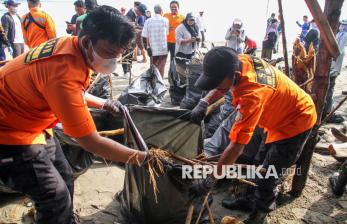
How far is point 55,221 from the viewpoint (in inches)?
74.4

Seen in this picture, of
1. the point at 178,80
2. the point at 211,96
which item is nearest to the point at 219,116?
the point at 211,96

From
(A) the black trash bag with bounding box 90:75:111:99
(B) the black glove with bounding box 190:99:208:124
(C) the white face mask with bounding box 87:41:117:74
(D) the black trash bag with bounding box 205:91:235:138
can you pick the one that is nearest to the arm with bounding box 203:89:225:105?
(B) the black glove with bounding box 190:99:208:124

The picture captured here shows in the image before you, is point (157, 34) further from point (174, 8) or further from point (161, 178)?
point (161, 178)

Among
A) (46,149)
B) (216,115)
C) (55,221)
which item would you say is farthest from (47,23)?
(55,221)

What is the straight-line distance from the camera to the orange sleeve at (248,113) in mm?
1787

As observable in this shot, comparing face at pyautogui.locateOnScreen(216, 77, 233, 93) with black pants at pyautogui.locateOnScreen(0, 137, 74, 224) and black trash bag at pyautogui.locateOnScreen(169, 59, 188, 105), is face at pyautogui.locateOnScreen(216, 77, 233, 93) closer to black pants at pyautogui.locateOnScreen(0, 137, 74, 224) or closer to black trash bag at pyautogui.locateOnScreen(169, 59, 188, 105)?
black pants at pyautogui.locateOnScreen(0, 137, 74, 224)

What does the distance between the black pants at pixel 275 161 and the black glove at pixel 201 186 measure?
69 centimetres

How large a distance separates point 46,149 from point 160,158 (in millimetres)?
766

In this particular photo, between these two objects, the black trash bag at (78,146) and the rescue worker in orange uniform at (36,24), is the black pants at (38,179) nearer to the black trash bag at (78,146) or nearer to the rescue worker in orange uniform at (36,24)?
the black trash bag at (78,146)

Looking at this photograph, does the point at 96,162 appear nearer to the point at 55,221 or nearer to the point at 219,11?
the point at 55,221

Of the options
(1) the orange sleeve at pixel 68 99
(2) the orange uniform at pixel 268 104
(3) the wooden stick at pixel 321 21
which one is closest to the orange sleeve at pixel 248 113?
(2) the orange uniform at pixel 268 104

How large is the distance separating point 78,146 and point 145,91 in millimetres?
1396

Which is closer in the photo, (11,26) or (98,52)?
(98,52)

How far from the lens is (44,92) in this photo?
60.0 inches
